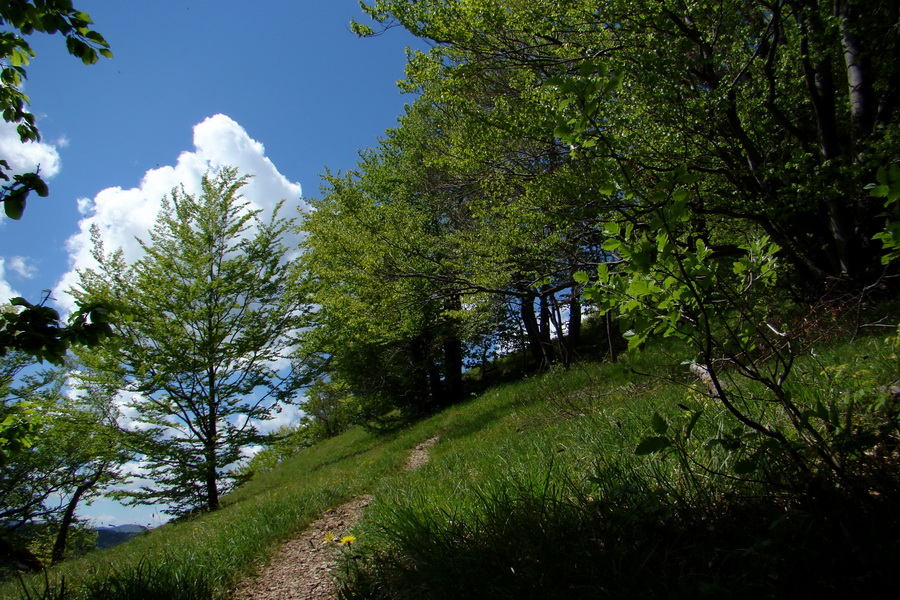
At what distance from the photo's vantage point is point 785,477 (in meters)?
1.98

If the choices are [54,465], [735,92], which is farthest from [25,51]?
[54,465]

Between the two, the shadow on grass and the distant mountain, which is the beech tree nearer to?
the shadow on grass

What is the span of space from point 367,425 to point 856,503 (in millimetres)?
16042

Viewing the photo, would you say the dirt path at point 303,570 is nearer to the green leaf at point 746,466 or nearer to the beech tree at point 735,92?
the green leaf at point 746,466

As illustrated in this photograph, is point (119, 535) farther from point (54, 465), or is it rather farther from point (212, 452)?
point (212, 452)

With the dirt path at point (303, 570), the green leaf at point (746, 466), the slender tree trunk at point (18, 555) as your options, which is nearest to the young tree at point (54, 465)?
the slender tree trunk at point (18, 555)

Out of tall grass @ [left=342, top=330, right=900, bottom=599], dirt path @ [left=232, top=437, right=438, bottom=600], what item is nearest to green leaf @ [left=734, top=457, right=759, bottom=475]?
tall grass @ [left=342, top=330, right=900, bottom=599]

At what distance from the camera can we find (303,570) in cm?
376

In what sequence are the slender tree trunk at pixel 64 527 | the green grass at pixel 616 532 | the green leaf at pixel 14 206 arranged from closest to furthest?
the green grass at pixel 616 532 → the green leaf at pixel 14 206 → the slender tree trunk at pixel 64 527

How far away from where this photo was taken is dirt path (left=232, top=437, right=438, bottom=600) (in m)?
3.27

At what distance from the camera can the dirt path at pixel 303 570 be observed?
327 centimetres

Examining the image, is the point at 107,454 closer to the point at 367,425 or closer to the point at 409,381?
the point at 367,425

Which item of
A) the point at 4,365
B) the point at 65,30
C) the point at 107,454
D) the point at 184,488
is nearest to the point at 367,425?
the point at 184,488

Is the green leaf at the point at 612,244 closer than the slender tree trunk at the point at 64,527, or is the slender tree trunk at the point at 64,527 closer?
the green leaf at the point at 612,244
